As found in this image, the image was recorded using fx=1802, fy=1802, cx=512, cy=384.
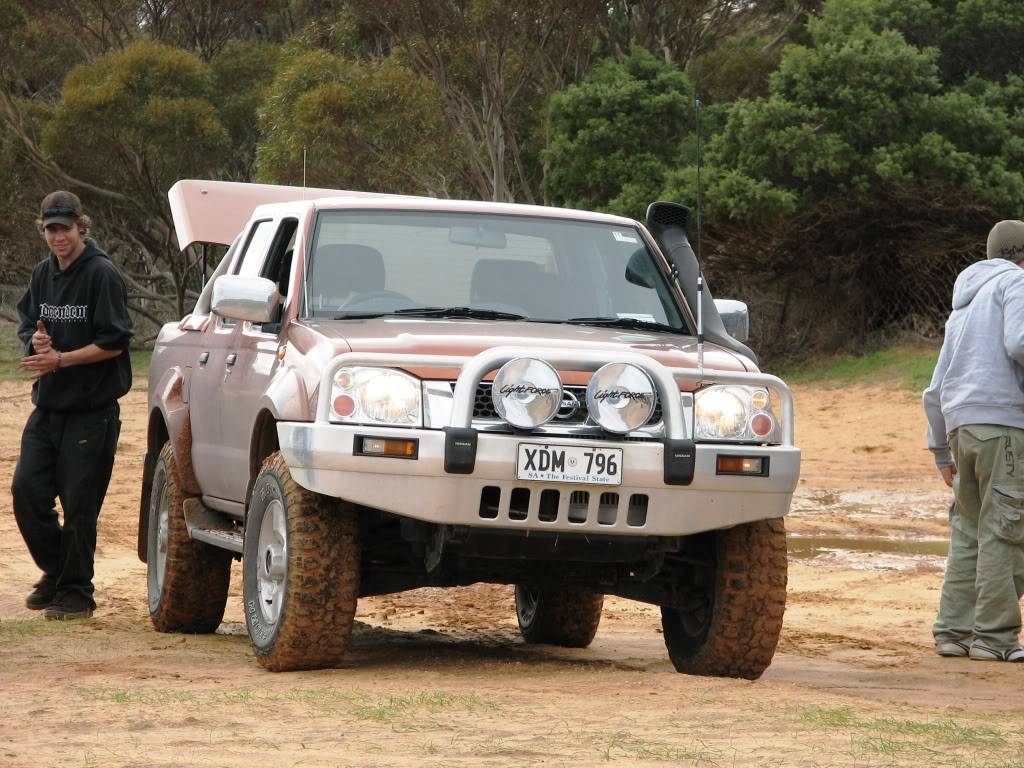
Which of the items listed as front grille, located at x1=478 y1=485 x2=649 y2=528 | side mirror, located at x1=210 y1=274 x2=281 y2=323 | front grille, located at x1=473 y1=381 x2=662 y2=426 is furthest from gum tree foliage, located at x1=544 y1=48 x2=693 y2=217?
front grille, located at x1=478 y1=485 x2=649 y2=528

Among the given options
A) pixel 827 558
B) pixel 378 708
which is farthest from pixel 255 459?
pixel 827 558

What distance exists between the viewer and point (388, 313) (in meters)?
6.54

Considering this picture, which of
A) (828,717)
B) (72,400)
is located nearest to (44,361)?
(72,400)

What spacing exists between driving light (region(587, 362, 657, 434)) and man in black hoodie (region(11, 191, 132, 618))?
10.5 ft

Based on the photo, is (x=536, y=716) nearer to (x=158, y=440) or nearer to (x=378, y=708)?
(x=378, y=708)

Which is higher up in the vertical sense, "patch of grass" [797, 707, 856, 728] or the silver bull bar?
the silver bull bar

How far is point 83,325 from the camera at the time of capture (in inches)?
325

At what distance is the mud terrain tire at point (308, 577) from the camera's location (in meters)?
5.86

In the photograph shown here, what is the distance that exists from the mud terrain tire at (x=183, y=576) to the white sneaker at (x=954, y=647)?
3079mm

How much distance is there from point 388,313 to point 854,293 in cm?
2163

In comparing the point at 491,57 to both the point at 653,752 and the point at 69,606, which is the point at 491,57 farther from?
the point at 653,752

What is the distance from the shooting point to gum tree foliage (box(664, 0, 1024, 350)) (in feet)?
84.4

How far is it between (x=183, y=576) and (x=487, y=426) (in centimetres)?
256

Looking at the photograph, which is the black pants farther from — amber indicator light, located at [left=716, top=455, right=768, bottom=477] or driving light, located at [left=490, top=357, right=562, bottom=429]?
amber indicator light, located at [left=716, top=455, right=768, bottom=477]
